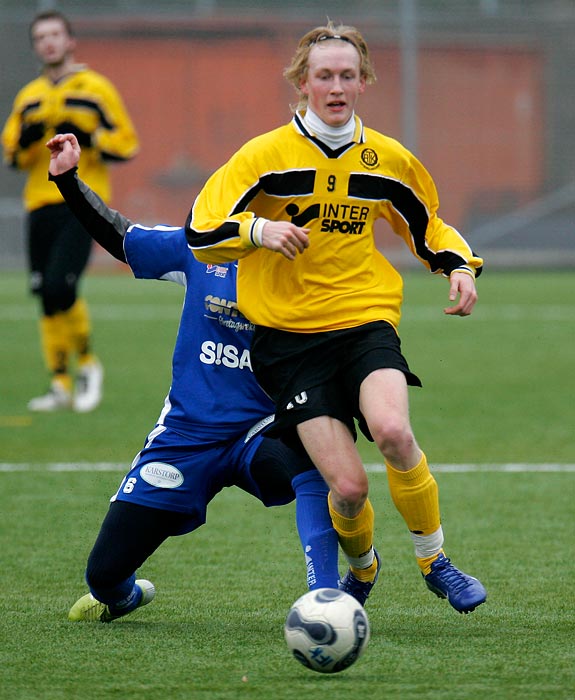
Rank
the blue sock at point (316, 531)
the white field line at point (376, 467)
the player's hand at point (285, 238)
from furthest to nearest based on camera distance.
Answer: the white field line at point (376, 467) < the blue sock at point (316, 531) < the player's hand at point (285, 238)

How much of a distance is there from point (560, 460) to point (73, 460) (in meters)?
2.64

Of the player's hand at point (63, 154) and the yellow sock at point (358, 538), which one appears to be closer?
the yellow sock at point (358, 538)

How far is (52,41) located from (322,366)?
5.26m

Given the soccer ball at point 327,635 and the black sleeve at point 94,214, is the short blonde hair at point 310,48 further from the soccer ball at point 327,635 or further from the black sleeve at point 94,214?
the soccer ball at point 327,635

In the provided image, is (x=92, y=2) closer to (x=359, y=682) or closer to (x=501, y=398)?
(x=501, y=398)

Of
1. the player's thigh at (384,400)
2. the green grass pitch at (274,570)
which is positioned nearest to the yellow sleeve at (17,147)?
the green grass pitch at (274,570)

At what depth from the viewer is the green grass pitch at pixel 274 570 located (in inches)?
146

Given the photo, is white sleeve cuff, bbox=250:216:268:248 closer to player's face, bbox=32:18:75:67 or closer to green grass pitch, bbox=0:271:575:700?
green grass pitch, bbox=0:271:575:700

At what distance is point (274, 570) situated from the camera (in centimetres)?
511

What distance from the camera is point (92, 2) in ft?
73.3

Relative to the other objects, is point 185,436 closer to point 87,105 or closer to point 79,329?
point 79,329

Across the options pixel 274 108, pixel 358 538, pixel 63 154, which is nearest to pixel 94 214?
pixel 63 154

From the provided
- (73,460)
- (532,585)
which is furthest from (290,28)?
(532,585)

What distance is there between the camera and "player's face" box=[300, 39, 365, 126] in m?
4.26
